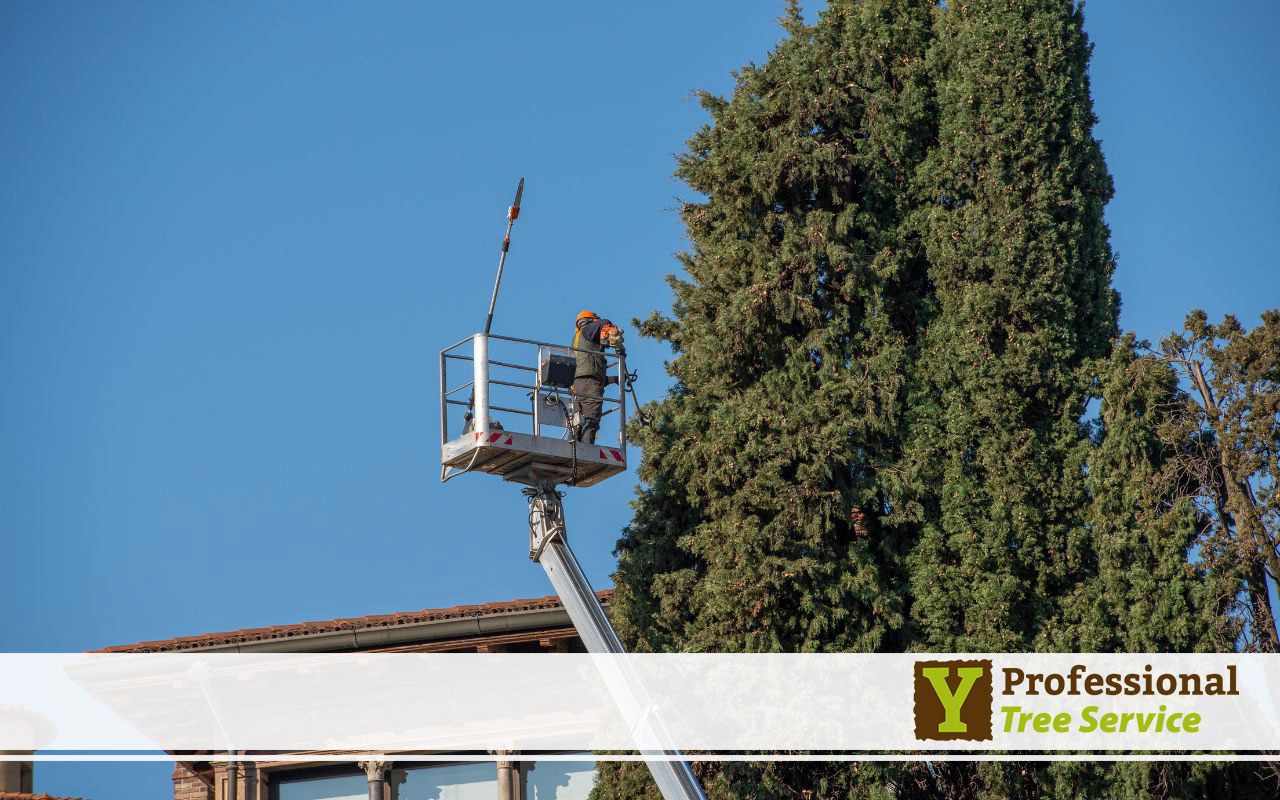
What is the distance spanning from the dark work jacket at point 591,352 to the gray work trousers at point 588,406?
0.08 meters

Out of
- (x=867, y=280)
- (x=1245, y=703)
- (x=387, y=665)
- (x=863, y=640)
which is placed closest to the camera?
(x=1245, y=703)

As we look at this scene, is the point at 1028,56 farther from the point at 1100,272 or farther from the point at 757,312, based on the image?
the point at 757,312

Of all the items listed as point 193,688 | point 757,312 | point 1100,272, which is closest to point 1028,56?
point 1100,272

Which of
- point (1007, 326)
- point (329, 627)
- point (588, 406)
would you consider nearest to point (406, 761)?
point (329, 627)

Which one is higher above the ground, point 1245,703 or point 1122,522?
point 1122,522

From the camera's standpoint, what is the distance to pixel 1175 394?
64.0 ft

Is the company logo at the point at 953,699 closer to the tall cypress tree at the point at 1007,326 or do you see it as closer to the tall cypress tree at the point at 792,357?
the tall cypress tree at the point at 1007,326

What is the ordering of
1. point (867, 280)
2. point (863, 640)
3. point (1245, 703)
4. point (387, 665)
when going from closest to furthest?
point (1245, 703) < point (863, 640) < point (867, 280) < point (387, 665)

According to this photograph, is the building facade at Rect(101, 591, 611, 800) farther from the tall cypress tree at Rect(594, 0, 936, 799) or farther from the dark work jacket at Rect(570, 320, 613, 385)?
the dark work jacket at Rect(570, 320, 613, 385)

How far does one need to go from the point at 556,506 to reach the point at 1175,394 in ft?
21.1

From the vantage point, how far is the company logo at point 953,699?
1933 centimetres

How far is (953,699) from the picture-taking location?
765 inches

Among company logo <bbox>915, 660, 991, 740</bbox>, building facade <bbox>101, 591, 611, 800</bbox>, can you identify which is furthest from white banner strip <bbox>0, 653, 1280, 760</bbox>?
building facade <bbox>101, 591, 611, 800</bbox>

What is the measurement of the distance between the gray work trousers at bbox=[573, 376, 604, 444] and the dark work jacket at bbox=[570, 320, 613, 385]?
0.08 m
